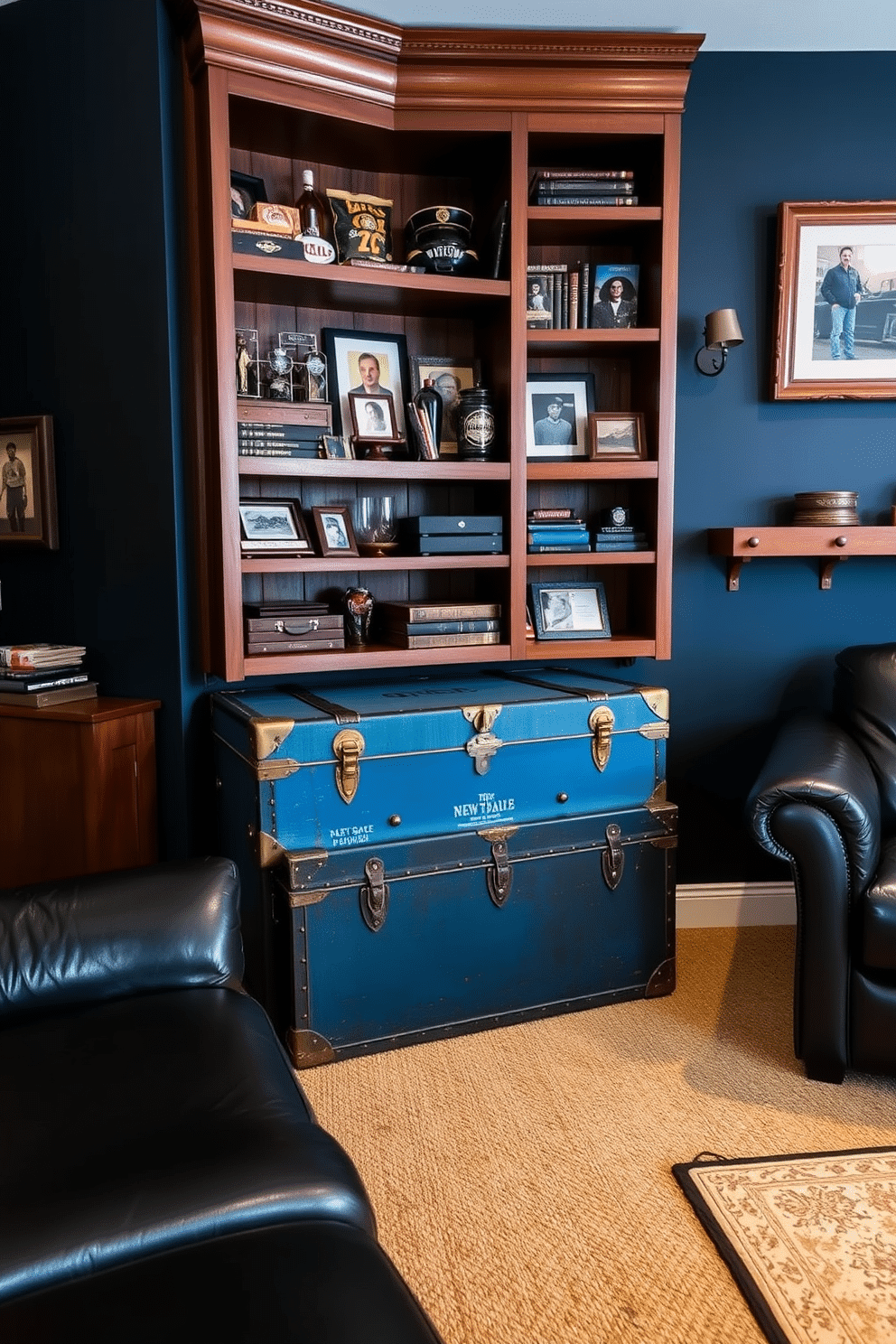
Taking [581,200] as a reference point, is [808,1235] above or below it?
below

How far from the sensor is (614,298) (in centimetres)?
291

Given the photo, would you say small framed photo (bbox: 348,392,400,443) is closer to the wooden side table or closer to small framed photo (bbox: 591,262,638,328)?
small framed photo (bbox: 591,262,638,328)

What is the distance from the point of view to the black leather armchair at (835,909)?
2.19 m

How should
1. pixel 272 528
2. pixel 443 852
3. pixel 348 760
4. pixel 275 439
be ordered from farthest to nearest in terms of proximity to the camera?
1. pixel 272 528
2. pixel 275 439
3. pixel 443 852
4. pixel 348 760

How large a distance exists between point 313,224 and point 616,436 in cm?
101

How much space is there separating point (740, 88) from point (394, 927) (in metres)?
2.57

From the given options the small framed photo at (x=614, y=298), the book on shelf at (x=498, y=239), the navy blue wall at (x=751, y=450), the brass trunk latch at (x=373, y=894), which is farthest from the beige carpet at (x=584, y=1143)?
the book on shelf at (x=498, y=239)

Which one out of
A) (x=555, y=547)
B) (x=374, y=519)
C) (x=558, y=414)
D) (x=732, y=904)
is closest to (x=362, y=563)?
(x=374, y=519)

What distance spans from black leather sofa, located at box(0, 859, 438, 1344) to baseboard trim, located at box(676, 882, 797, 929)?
72.3 inches

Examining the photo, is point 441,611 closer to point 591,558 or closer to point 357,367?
point 591,558

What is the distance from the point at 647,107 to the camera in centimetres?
271

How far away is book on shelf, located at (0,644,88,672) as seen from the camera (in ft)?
8.59

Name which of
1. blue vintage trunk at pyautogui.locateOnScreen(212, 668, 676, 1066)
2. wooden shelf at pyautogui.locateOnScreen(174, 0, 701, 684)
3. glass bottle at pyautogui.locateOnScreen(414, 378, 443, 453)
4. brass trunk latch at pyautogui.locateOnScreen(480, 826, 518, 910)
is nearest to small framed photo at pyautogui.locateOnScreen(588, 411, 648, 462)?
wooden shelf at pyautogui.locateOnScreen(174, 0, 701, 684)

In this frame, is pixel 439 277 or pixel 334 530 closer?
pixel 439 277
